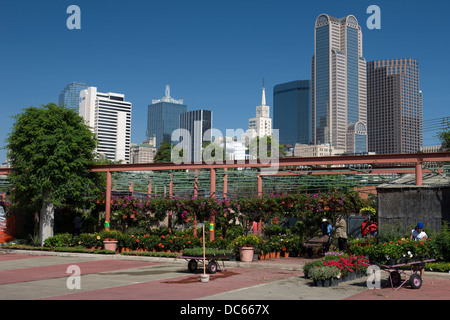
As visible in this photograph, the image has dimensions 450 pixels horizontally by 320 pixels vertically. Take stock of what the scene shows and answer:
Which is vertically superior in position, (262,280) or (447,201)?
(447,201)

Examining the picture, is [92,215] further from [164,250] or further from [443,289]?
[443,289]

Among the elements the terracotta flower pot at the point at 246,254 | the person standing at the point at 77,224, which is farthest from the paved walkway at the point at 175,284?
the person standing at the point at 77,224

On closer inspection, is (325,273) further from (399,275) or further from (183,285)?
(183,285)

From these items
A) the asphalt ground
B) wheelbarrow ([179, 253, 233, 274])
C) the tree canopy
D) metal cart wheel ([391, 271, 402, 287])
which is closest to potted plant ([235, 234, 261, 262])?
the asphalt ground

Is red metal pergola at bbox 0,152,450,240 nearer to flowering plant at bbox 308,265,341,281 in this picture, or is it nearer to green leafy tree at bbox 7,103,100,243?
green leafy tree at bbox 7,103,100,243

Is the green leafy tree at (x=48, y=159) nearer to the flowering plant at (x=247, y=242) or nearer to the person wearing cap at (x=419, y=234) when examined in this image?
the flowering plant at (x=247, y=242)

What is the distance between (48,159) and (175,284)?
41.6 ft

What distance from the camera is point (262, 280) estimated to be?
13891 mm

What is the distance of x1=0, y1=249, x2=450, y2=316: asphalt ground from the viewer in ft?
35.0

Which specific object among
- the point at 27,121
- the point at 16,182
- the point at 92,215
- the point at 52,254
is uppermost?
the point at 27,121

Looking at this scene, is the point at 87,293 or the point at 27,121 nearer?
the point at 87,293
